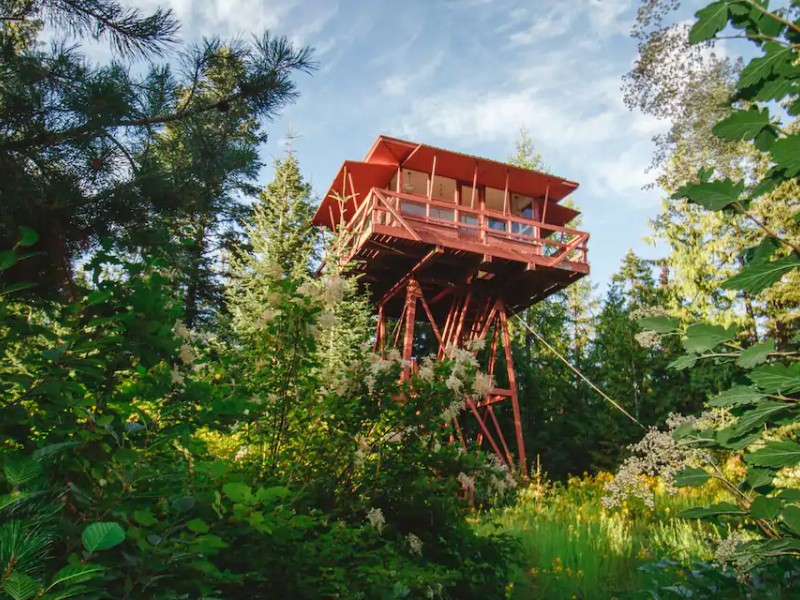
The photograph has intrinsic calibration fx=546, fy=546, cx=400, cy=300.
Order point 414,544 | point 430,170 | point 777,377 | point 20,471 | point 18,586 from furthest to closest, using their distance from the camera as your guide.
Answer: point 430,170
point 414,544
point 777,377
point 20,471
point 18,586

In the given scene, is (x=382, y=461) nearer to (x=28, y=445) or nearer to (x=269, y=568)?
(x=269, y=568)

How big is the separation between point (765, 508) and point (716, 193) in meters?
0.79

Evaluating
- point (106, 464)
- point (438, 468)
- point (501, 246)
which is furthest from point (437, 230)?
point (106, 464)

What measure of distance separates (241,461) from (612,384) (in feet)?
45.5

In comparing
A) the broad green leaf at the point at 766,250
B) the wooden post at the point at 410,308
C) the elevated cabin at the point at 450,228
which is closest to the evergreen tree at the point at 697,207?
the elevated cabin at the point at 450,228

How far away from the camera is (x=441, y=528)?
404cm

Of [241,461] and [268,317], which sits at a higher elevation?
[268,317]

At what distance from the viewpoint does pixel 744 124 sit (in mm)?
1325

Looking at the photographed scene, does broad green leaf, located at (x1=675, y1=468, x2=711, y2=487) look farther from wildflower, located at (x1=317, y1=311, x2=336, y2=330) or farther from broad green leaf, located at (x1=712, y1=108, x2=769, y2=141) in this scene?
wildflower, located at (x1=317, y1=311, x2=336, y2=330)

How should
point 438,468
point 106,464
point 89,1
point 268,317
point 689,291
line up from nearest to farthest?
1. point 106,464
2. point 268,317
3. point 89,1
4. point 438,468
5. point 689,291

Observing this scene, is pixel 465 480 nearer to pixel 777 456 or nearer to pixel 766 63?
pixel 777 456

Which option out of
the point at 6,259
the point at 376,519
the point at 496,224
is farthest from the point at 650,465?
the point at 496,224

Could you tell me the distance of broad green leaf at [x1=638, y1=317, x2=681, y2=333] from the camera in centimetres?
152

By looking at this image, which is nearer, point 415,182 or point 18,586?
point 18,586
